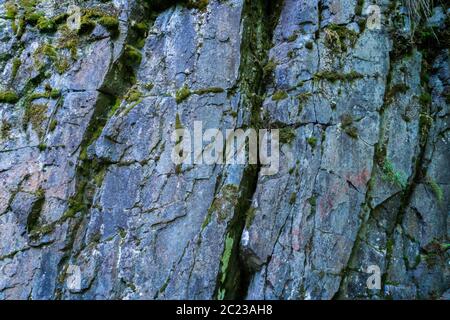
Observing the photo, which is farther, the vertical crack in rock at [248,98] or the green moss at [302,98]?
the green moss at [302,98]

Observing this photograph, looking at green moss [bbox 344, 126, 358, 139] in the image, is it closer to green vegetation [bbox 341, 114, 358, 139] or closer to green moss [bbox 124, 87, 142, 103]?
green vegetation [bbox 341, 114, 358, 139]

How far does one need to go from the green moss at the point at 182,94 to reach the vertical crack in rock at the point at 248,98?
0.73 meters

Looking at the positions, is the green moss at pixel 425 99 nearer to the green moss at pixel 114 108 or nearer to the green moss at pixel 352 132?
the green moss at pixel 352 132

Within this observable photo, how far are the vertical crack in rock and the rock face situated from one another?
0.07 ft

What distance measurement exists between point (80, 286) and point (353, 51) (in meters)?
5.04

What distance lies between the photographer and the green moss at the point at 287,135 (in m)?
6.16

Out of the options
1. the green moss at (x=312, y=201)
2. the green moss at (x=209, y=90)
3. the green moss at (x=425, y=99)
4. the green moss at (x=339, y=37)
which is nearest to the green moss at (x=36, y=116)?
the green moss at (x=209, y=90)

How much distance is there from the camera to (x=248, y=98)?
6469 mm

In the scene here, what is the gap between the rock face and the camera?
5715mm

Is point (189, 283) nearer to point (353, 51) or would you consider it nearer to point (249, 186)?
point (249, 186)

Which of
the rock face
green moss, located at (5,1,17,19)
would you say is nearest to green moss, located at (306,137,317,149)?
the rock face

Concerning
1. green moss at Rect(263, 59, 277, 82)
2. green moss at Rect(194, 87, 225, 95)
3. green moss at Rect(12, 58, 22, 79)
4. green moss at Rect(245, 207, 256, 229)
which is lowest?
green moss at Rect(245, 207, 256, 229)

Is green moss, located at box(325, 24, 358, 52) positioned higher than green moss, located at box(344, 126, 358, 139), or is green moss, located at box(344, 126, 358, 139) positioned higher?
green moss, located at box(325, 24, 358, 52)

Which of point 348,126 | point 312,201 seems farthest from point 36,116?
point 348,126
